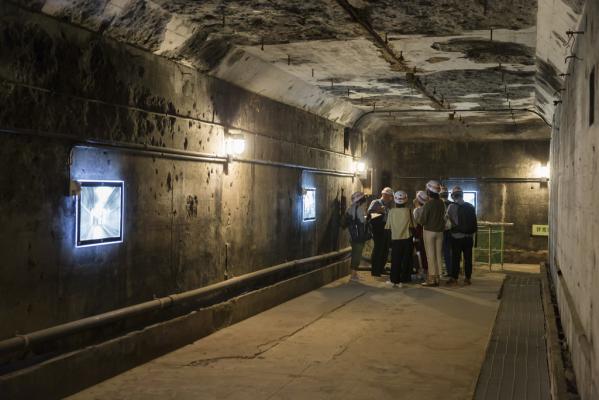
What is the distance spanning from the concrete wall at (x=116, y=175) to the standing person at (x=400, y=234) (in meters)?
2.71

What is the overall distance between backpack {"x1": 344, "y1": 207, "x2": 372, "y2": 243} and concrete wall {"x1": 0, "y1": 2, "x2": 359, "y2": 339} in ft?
10.5

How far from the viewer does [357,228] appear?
14914 millimetres

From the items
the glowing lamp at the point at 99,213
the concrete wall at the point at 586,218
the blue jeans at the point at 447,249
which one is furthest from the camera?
the blue jeans at the point at 447,249

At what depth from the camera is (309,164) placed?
1407 centimetres

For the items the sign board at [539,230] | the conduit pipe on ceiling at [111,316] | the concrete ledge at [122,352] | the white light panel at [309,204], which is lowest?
the concrete ledge at [122,352]

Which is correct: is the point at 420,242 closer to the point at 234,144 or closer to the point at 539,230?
the point at 234,144

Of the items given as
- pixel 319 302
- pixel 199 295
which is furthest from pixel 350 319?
pixel 199 295

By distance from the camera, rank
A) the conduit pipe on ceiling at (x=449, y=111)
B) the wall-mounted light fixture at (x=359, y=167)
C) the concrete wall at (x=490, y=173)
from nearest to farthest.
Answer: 1. the conduit pipe on ceiling at (x=449, y=111)
2. the wall-mounted light fixture at (x=359, y=167)
3. the concrete wall at (x=490, y=173)

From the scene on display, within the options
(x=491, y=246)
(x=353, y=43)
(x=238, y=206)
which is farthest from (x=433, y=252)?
(x=491, y=246)

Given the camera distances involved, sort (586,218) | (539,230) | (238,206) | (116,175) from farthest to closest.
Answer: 1. (539,230)
2. (238,206)
3. (116,175)
4. (586,218)

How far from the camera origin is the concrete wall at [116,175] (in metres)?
6.05

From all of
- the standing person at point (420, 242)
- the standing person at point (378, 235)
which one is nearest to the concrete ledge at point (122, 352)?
the standing person at point (378, 235)

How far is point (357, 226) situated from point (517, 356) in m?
6.99

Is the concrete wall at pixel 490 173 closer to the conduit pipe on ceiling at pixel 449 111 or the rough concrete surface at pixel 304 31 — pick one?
the conduit pipe on ceiling at pixel 449 111
